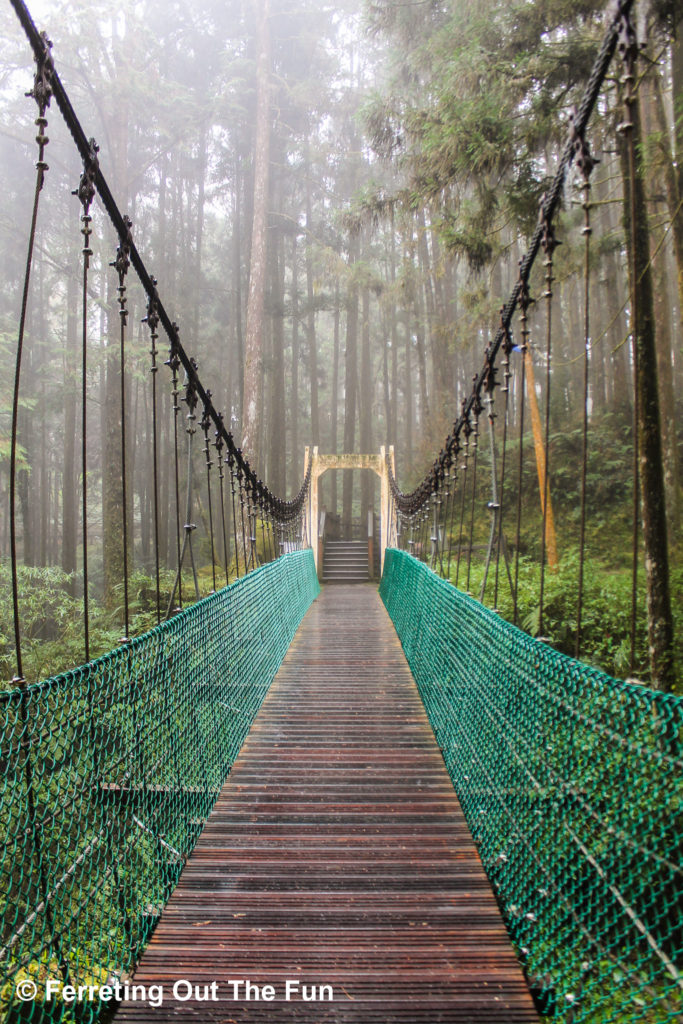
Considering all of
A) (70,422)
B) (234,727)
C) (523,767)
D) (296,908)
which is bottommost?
(296,908)

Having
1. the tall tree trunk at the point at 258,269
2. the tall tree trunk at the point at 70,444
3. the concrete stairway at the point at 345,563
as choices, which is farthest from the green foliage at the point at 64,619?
the tall tree trunk at the point at 70,444

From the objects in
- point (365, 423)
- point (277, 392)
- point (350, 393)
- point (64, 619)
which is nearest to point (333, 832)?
point (64, 619)

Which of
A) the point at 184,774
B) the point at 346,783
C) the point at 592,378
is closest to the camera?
the point at 184,774

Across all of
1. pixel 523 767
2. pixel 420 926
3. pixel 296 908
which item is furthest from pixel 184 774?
pixel 523 767

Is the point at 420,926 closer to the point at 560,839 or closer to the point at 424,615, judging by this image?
the point at 560,839

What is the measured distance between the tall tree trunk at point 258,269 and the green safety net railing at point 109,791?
23.7ft

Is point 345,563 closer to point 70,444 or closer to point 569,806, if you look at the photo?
point 70,444

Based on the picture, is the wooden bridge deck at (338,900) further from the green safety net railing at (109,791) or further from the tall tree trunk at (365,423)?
the tall tree trunk at (365,423)

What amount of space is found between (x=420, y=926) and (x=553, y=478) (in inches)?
383

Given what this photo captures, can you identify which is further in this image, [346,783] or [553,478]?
[553,478]

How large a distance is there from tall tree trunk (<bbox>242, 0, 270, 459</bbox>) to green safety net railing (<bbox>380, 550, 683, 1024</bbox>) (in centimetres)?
764

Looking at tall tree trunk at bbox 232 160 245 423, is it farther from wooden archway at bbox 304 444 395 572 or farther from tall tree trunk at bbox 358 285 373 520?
wooden archway at bbox 304 444 395 572

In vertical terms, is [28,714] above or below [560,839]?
above

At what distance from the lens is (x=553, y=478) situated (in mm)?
10469
